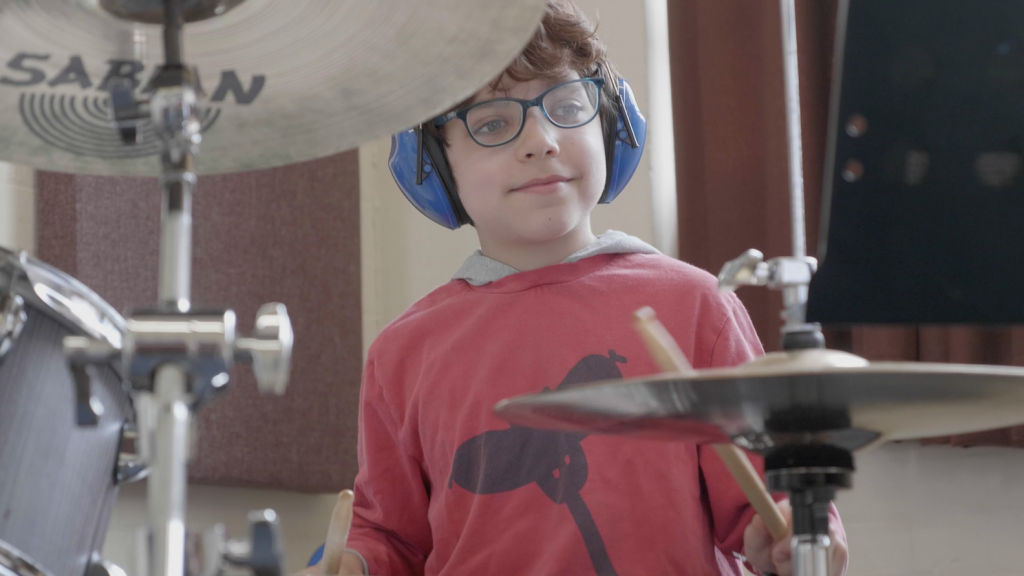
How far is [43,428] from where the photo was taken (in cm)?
74

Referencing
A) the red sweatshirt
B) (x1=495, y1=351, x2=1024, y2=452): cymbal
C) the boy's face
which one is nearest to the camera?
(x1=495, y1=351, x2=1024, y2=452): cymbal

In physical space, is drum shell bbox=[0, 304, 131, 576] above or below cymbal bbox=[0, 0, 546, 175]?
below

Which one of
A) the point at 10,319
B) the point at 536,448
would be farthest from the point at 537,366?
the point at 10,319

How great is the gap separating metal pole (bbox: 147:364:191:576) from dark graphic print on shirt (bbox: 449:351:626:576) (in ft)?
1.44

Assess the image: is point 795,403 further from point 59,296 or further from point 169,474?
point 59,296

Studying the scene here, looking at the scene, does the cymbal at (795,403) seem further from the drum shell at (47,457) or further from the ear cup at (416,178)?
the ear cup at (416,178)

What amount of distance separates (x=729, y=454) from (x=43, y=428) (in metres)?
0.46

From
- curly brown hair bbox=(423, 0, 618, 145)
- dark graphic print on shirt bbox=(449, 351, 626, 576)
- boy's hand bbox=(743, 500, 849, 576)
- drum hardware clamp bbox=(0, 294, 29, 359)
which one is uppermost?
curly brown hair bbox=(423, 0, 618, 145)

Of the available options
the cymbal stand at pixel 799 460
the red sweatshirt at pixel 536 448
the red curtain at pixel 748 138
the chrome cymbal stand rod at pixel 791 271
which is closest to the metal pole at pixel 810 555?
the cymbal stand at pixel 799 460

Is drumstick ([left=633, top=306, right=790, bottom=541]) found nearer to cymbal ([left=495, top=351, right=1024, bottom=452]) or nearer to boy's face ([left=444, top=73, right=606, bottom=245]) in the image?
cymbal ([left=495, top=351, right=1024, bottom=452])

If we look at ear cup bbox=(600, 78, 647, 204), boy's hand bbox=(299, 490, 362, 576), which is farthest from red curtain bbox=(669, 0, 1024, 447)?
boy's hand bbox=(299, 490, 362, 576)

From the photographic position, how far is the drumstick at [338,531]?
770 mm

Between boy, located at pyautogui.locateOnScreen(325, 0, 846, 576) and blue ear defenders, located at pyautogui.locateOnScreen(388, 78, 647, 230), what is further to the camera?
blue ear defenders, located at pyautogui.locateOnScreen(388, 78, 647, 230)

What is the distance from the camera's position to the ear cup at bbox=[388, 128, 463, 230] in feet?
3.66
